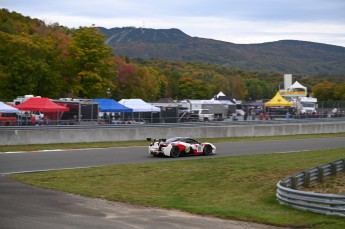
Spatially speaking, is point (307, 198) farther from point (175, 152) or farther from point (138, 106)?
point (138, 106)

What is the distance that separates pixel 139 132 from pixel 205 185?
1848 cm

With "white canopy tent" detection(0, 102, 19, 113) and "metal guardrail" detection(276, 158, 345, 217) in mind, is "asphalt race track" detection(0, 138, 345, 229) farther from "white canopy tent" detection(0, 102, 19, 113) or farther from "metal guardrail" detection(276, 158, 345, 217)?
"white canopy tent" detection(0, 102, 19, 113)

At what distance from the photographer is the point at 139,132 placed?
37.5 metres

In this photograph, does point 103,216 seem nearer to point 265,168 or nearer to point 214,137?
point 265,168

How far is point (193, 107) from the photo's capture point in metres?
70.3

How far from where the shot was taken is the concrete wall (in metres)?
32.2

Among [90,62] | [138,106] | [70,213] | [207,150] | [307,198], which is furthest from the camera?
[90,62]

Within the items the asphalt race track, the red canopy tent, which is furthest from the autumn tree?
the asphalt race track

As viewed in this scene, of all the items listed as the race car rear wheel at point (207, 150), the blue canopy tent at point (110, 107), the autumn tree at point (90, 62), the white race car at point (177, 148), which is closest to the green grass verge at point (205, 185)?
the white race car at point (177, 148)

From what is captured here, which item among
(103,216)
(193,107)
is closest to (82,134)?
(103,216)

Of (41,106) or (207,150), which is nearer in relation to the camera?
(207,150)

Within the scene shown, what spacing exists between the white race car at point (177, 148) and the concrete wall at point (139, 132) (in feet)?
26.2

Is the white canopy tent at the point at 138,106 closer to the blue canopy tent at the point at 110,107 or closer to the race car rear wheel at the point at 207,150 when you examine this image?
the blue canopy tent at the point at 110,107

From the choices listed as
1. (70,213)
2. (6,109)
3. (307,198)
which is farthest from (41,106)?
(307,198)
